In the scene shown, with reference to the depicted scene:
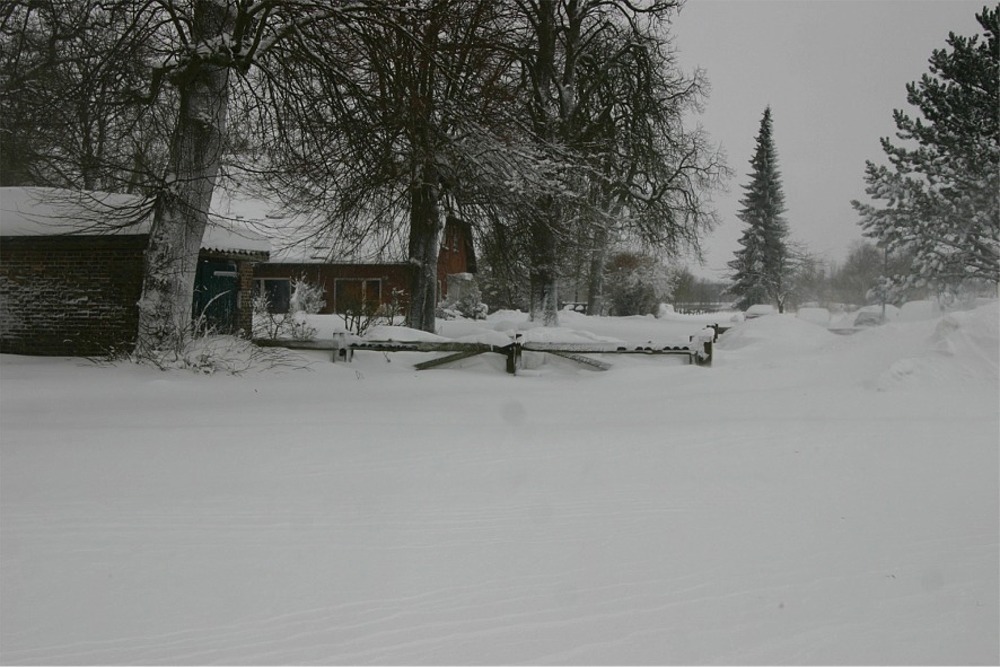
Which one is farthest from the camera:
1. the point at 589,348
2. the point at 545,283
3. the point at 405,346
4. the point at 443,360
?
the point at 545,283

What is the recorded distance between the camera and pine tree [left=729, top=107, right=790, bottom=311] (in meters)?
49.3

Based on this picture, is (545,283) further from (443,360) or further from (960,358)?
(960,358)

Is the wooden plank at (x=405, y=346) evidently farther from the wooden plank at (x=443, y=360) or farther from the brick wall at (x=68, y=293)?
the brick wall at (x=68, y=293)

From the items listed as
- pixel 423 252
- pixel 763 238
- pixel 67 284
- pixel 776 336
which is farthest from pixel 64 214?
pixel 763 238

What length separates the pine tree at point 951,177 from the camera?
23.8 meters

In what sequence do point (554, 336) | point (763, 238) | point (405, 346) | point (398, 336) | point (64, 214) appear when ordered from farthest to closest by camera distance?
1. point (763, 238)
2. point (554, 336)
3. point (398, 336)
4. point (64, 214)
5. point (405, 346)

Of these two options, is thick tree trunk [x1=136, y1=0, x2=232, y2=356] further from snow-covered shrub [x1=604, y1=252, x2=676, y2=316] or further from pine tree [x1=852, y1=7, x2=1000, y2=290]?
snow-covered shrub [x1=604, y1=252, x2=676, y2=316]

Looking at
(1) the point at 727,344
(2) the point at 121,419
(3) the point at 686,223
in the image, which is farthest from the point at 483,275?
(2) the point at 121,419

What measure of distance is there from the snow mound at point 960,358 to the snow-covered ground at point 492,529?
46 centimetres

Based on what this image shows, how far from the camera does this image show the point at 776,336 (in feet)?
66.9

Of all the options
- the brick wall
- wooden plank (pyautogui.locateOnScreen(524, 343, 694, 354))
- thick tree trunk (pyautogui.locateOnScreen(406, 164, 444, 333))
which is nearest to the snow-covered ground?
wooden plank (pyautogui.locateOnScreen(524, 343, 694, 354))

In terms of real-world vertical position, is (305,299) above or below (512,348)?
above

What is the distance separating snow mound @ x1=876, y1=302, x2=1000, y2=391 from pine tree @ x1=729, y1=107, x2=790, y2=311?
39750mm

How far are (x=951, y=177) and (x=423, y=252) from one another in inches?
762
